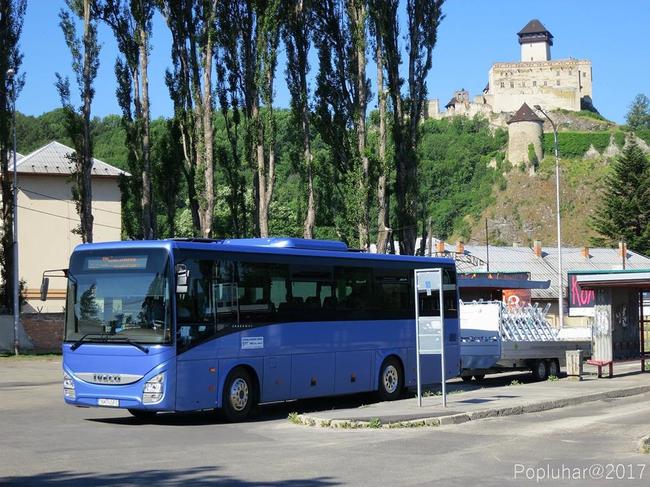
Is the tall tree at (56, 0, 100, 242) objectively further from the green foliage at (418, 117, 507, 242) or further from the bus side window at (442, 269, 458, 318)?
the green foliage at (418, 117, 507, 242)

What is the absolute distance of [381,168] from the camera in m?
39.3

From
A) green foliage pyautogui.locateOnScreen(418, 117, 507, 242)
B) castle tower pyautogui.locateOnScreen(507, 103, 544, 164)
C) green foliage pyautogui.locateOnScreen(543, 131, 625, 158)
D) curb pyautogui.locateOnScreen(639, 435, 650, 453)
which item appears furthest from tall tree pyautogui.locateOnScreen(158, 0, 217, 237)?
green foliage pyautogui.locateOnScreen(543, 131, 625, 158)

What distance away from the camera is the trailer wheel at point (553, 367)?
29.0 meters

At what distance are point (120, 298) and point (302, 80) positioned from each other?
2712 cm

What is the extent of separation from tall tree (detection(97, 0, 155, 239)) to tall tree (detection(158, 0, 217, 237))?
46.6 inches

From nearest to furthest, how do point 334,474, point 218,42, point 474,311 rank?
1. point 334,474
2. point 474,311
3. point 218,42

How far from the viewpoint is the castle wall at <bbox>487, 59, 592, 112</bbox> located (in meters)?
184

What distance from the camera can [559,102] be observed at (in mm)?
184875

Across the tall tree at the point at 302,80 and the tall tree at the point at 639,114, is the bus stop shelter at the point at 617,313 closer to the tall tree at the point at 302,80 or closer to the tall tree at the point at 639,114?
the tall tree at the point at 302,80

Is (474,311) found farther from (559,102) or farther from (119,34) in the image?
(559,102)

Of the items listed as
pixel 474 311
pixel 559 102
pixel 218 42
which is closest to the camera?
pixel 474 311

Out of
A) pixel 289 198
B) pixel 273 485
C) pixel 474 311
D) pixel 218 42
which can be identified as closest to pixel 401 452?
pixel 273 485

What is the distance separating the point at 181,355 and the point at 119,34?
27785mm

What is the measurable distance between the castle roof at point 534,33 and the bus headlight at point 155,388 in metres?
187
